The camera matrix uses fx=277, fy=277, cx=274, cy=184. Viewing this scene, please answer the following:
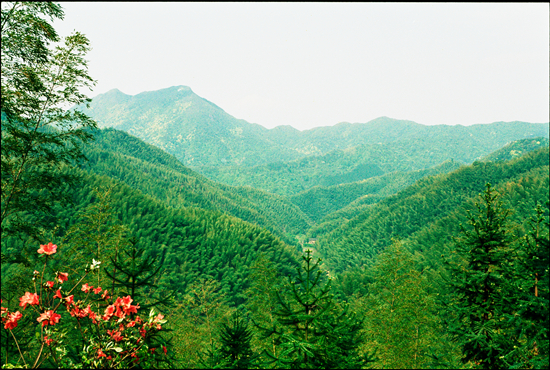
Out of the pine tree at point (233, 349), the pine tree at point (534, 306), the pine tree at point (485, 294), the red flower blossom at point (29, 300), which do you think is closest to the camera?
the red flower blossom at point (29, 300)

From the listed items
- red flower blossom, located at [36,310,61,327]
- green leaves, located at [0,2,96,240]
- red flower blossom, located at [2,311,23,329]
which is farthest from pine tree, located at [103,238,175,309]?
green leaves, located at [0,2,96,240]

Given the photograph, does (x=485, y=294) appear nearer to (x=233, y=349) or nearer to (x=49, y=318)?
(x=233, y=349)

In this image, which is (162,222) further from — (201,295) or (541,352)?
(541,352)

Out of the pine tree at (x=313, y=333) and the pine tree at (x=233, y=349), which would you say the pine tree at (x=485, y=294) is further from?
the pine tree at (x=233, y=349)

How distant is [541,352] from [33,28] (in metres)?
26.2

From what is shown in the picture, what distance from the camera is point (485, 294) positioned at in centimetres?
1154

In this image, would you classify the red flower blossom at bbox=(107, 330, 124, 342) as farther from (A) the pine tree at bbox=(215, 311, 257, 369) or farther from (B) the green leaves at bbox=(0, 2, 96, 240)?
(B) the green leaves at bbox=(0, 2, 96, 240)

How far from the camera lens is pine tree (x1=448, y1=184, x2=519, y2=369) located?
34.8ft

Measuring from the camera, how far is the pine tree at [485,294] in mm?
10602

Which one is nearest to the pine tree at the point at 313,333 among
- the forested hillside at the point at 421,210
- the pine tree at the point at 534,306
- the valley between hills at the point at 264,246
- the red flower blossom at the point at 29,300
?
the valley between hills at the point at 264,246

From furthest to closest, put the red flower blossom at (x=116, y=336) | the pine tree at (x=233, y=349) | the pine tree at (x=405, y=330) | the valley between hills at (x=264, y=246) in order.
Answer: the valley between hills at (x=264, y=246)
the pine tree at (x=405, y=330)
the pine tree at (x=233, y=349)
the red flower blossom at (x=116, y=336)

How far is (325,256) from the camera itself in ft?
469

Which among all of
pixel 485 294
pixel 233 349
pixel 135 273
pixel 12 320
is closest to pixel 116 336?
pixel 12 320

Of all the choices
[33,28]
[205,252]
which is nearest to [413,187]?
[205,252]
